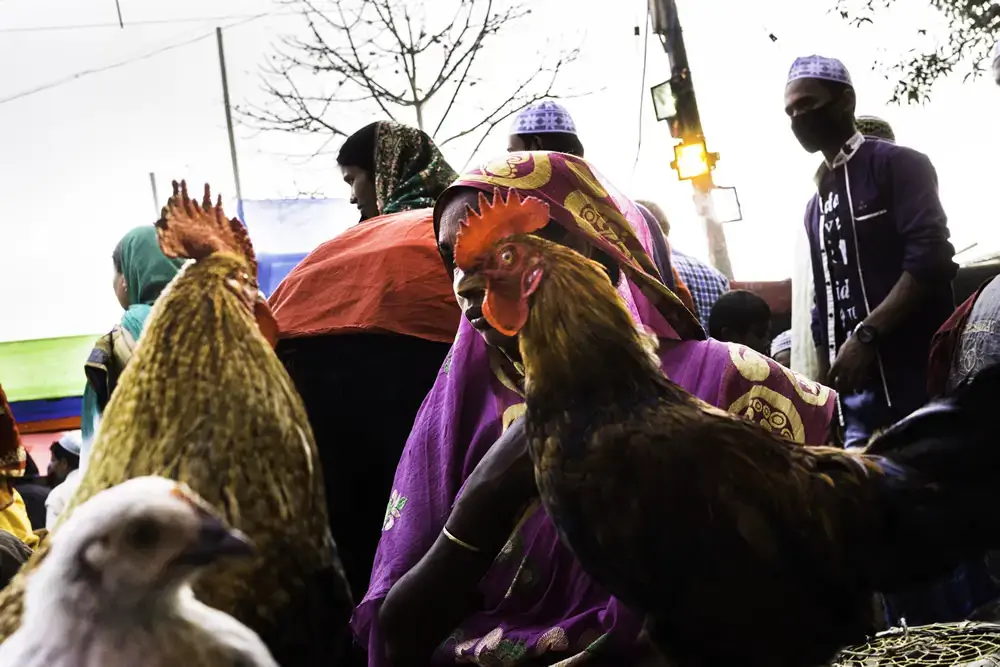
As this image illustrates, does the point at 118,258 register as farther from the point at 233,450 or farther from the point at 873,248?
the point at 873,248

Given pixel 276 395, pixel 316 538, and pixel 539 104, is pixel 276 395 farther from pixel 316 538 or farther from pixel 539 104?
pixel 539 104

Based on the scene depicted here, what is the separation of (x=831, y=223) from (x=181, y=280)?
67cm

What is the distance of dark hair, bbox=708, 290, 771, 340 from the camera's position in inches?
53.6

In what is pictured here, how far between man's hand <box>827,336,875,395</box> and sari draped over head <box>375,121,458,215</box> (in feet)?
2.83

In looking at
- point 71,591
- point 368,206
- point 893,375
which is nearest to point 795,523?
point 893,375

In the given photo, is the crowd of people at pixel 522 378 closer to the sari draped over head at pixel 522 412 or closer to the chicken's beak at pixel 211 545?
the sari draped over head at pixel 522 412

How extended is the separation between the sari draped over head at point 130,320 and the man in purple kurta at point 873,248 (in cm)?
68

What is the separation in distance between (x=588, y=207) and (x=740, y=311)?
1.69 ft

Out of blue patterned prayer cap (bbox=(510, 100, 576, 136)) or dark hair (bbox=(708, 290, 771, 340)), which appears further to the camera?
blue patterned prayer cap (bbox=(510, 100, 576, 136))

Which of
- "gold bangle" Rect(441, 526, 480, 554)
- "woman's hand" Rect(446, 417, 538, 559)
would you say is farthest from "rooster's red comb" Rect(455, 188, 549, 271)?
"gold bangle" Rect(441, 526, 480, 554)

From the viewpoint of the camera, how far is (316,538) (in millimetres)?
860

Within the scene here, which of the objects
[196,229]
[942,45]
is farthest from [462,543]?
[942,45]

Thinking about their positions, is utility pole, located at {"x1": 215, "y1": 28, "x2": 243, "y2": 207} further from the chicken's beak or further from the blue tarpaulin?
the chicken's beak

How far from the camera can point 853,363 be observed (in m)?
0.94
